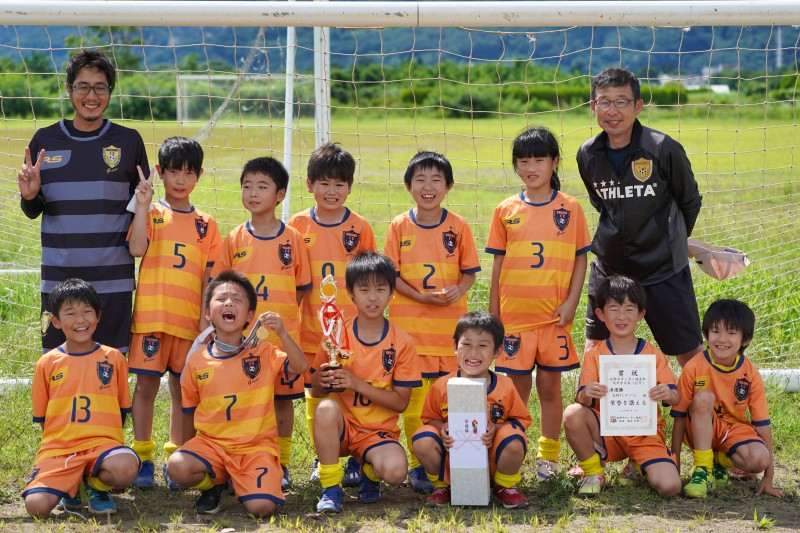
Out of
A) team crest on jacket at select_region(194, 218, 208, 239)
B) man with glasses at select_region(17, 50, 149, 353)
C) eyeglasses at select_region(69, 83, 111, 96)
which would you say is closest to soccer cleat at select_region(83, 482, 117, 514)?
man with glasses at select_region(17, 50, 149, 353)

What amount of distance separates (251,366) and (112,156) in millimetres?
1248

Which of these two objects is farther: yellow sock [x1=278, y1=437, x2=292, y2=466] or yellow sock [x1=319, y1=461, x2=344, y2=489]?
yellow sock [x1=278, y1=437, x2=292, y2=466]

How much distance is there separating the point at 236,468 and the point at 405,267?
49.9 inches

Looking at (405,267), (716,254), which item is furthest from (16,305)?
(716,254)

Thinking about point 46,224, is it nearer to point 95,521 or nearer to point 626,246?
point 95,521

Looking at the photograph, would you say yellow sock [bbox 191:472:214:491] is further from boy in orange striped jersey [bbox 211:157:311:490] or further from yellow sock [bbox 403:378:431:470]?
yellow sock [bbox 403:378:431:470]

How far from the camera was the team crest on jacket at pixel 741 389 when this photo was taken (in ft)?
14.8

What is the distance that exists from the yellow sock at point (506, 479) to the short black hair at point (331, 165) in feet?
5.16

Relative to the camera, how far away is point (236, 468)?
423cm

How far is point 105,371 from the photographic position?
4.33 m

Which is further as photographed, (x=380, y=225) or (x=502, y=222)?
(x=380, y=225)

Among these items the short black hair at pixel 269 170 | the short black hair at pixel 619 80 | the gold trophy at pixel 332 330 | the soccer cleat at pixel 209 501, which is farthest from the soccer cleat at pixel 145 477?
the short black hair at pixel 619 80

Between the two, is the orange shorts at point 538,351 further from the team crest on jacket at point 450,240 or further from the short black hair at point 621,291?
the team crest on jacket at point 450,240

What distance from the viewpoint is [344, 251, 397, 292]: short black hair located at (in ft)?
14.4
